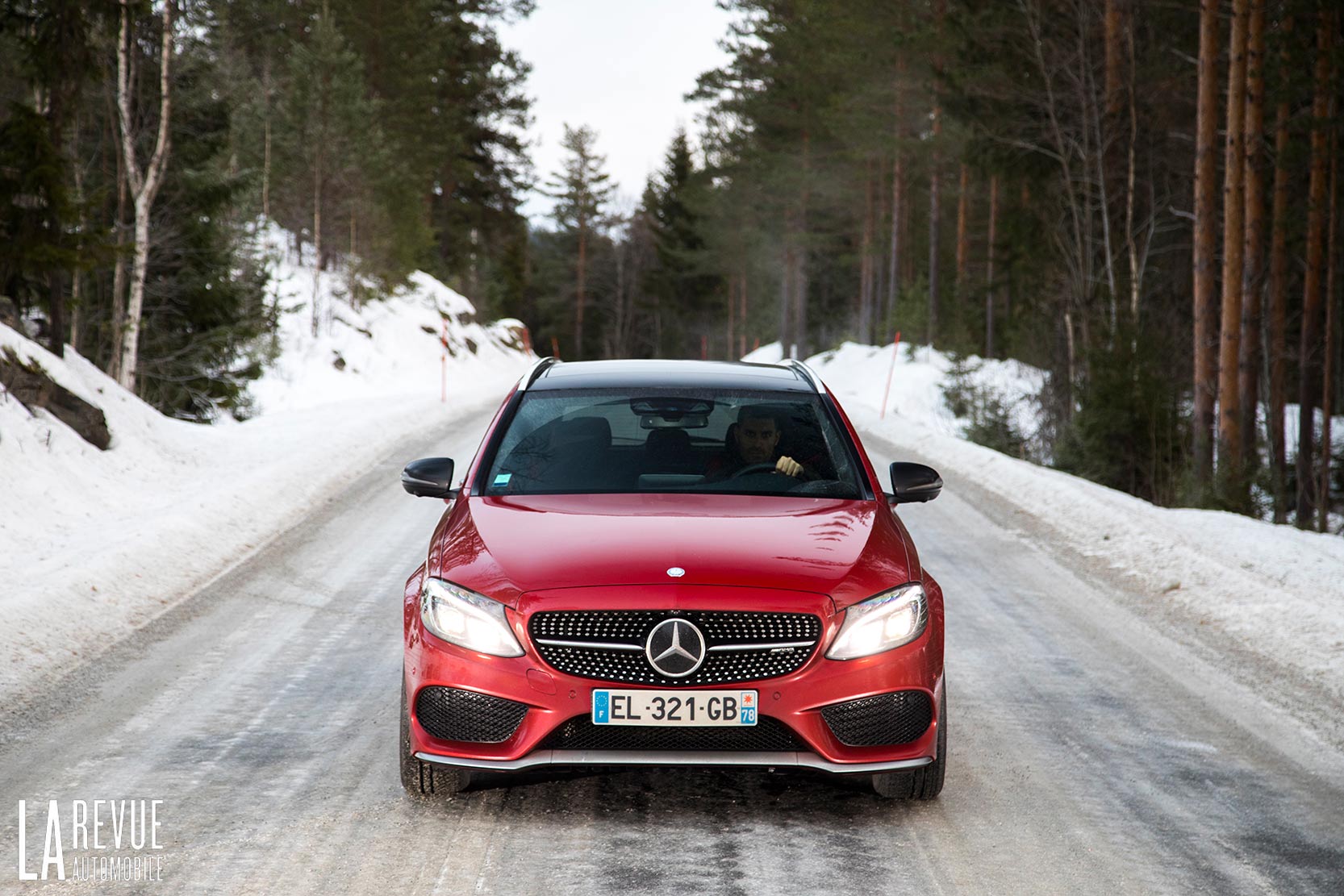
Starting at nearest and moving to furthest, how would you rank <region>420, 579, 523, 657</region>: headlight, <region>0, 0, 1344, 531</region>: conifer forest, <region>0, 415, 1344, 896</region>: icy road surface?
<region>0, 415, 1344, 896</region>: icy road surface → <region>420, 579, 523, 657</region>: headlight → <region>0, 0, 1344, 531</region>: conifer forest

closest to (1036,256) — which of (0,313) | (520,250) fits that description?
(0,313)

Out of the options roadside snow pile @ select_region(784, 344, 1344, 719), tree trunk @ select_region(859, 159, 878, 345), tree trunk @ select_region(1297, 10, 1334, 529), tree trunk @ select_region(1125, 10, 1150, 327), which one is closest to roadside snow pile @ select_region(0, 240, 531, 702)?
roadside snow pile @ select_region(784, 344, 1344, 719)

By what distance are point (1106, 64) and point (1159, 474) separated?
9785 millimetres

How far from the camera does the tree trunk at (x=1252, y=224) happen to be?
21.8m

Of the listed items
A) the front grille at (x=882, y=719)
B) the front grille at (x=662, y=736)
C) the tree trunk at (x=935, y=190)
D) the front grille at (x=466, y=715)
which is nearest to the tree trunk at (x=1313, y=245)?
the tree trunk at (x=935, y=190)

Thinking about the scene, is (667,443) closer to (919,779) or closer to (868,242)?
(919,779)

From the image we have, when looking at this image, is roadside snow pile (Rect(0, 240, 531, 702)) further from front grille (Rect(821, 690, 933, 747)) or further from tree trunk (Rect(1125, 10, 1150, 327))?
tree trunk (Rect(1125, 10, 1150, 327))

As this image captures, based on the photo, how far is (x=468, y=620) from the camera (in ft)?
14.4

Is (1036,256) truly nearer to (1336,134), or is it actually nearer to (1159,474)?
(1336,134)

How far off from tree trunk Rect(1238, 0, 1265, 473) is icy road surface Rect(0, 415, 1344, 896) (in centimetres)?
1717

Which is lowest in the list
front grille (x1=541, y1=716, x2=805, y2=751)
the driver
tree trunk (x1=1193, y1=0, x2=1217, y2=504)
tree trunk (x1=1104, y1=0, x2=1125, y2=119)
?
front grille (x1=541, y1=716, x2=805, y2=751)

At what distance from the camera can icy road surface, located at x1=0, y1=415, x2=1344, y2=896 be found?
404 centimetres

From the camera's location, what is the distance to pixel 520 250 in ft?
342

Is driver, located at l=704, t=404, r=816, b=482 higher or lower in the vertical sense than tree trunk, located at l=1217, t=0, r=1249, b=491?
lower
